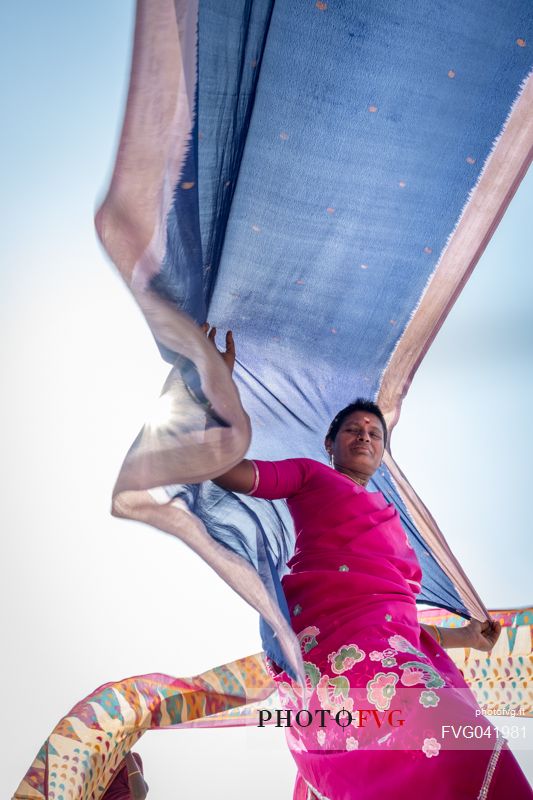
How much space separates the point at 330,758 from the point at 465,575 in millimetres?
856

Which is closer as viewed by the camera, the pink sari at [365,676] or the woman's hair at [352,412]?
the pink sari at [365,676]

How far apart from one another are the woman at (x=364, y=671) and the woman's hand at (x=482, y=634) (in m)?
0.49

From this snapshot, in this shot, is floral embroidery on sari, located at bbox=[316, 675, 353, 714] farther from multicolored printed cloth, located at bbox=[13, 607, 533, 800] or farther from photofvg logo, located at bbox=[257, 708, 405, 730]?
multicolored printed cloth, located at bbox=[13, 607, 533, 800]

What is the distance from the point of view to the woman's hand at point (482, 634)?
200cm

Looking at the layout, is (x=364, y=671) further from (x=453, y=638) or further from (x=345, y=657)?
(x=453, y=638)

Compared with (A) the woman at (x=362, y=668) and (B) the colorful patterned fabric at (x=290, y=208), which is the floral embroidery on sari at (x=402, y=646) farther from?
(B) the colorful patterned fabric at (x=290, y=208)

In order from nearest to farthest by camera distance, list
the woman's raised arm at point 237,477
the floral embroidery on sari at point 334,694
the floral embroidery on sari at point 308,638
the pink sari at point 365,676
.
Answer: the pink sari at point 365,676
the floral embroidery on sari at point 334,694
the floral embroidery on sari at point 308,638
the woman's raised arm at point 237,477

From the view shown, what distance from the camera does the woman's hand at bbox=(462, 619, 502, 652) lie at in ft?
6.57

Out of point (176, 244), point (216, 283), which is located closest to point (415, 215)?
point (216, 283)

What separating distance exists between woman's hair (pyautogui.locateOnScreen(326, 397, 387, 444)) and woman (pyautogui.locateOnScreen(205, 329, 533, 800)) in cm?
30

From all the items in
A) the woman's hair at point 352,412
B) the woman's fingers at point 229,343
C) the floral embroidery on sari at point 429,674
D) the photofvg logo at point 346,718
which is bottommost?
the photofvg logo at point 346,718

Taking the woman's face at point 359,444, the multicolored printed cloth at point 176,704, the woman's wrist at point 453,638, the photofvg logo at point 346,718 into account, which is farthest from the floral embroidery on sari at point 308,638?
the woman's wrist at point 453,638

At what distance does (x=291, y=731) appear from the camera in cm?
140

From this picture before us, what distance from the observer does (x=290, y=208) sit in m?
1.57
